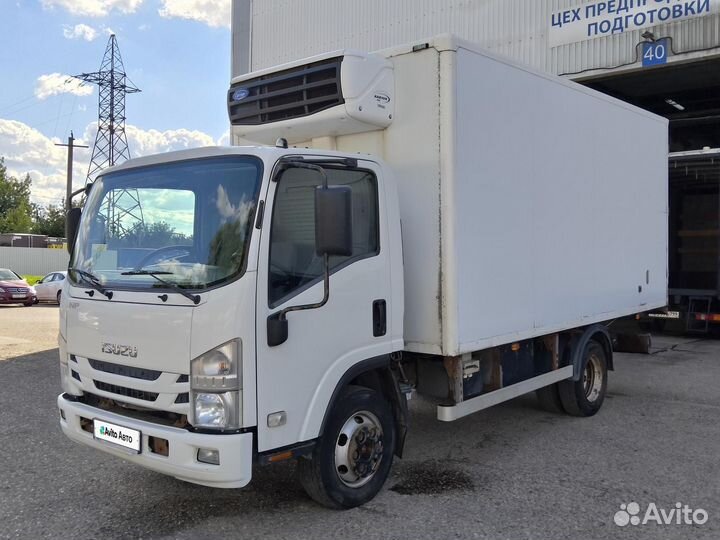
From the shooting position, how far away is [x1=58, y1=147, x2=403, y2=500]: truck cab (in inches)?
138

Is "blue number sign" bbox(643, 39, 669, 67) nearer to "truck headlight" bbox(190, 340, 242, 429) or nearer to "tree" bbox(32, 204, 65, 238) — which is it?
"truck headlight" bbox(190, 340, 242, 429)

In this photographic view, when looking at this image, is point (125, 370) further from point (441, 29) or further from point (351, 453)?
point (441, 29)

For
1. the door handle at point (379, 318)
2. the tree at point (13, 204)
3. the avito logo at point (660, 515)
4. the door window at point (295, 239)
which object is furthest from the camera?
the tree at point (13, 204)

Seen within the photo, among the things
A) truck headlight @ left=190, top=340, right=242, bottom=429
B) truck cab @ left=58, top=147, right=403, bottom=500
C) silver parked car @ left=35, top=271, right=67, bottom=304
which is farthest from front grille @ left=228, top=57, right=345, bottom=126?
silver parked car @ left=35, top=271, right=67, bottom=304

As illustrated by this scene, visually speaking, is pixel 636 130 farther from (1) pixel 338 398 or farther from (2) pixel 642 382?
(1) pixel 338 398

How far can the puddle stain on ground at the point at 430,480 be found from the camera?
4.59 m

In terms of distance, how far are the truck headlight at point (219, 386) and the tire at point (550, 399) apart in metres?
4.06

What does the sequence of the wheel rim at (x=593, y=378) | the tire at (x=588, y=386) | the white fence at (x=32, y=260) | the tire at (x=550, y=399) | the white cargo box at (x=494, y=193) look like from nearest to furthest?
the white cargo box at (x=494, y=193) → the tire at (x=588, y=386) → the tire at (x=550, y=399) → the wheel rim at (x=593, y=378) → the white fence at (x=32, y=260)

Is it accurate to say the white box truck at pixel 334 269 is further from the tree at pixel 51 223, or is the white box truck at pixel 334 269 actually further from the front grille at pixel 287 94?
the tree at pixel 51 223

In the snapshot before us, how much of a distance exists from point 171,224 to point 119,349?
0.82 meters

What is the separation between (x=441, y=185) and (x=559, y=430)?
10.0ft

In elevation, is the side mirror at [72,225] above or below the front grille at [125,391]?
above

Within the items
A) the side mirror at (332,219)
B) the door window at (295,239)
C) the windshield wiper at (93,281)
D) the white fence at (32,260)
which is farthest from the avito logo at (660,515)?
the white fence at (32,260)

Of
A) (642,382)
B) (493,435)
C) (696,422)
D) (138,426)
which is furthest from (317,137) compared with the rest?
(642,382)
